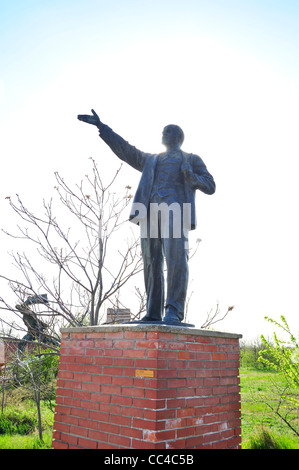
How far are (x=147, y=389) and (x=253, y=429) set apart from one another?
5.40 metres

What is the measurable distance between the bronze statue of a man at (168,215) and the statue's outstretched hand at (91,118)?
70 cm

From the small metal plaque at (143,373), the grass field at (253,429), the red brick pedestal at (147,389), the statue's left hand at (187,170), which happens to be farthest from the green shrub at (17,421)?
the statue's left hand at (187,170)

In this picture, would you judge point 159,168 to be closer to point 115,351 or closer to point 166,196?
point 166,196

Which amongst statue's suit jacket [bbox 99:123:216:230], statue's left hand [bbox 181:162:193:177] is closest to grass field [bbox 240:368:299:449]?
statue's suit jacket [bbox 99:123:216:230]

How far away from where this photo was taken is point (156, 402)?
256cm

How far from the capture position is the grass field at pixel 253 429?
5.94 m

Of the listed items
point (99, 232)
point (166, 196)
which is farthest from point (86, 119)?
point (99, 232)

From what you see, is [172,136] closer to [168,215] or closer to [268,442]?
[168,215]

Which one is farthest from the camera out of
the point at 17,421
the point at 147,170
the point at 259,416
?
the point at 259,416

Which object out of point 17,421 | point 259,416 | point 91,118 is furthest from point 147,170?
point 259,416

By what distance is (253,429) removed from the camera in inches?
273

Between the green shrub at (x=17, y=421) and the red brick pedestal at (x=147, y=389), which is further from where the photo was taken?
the green shrub at (x=17, y=421)

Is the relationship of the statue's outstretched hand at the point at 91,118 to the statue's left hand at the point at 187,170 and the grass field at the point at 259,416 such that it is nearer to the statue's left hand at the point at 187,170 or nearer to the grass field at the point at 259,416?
the statue's left hand at the point at 187,170

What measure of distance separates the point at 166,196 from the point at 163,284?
891 mm
